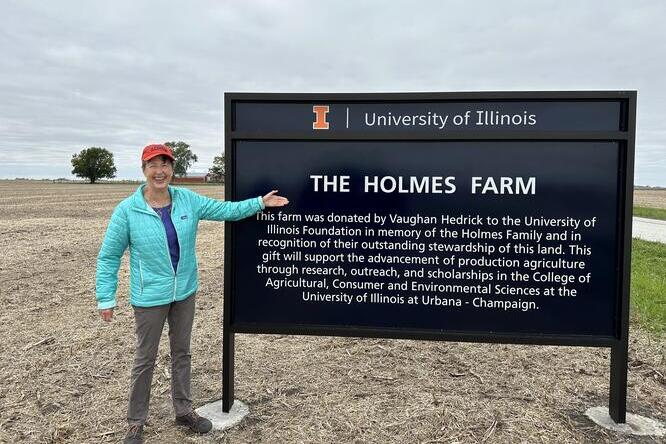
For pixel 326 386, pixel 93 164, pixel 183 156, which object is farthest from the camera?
pixel 183 156

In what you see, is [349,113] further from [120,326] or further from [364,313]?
[120,326]

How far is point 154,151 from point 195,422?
1836mm

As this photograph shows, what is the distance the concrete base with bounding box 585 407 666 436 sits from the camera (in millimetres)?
3293

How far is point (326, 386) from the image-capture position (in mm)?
4043

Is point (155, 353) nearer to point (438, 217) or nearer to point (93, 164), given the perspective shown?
point (438, 217)

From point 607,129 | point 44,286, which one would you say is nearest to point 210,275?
point 44,286

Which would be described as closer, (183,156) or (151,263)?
(151,263)

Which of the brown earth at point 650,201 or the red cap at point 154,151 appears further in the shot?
the brown earth at point 650,201

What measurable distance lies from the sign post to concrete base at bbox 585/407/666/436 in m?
0.07

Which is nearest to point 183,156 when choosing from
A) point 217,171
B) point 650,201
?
point 217,171

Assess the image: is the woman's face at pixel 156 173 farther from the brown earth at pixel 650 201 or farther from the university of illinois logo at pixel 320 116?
the brown earth at pixel 650 201

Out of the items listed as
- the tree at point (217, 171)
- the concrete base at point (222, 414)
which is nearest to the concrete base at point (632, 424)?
the concrete base at point (222, 414)

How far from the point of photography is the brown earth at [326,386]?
334cm

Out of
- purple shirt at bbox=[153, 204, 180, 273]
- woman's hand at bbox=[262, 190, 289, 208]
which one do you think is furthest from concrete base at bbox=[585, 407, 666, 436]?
purple shirt at bbox=[153, 204, 180, 273]
